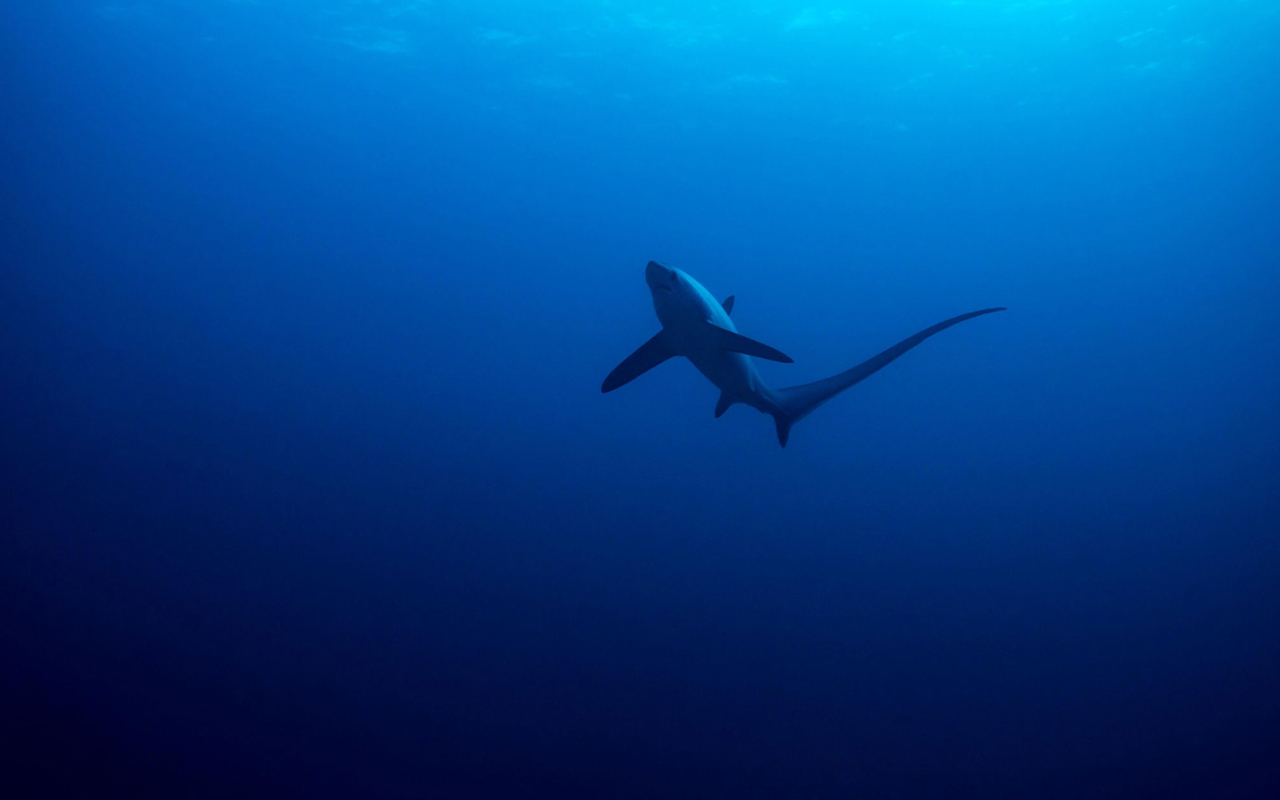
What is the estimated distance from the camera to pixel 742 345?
4422 mm

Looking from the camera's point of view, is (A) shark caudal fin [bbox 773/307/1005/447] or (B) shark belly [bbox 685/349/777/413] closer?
(B) shark belly [bbox 685/349/777/413]

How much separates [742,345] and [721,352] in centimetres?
23

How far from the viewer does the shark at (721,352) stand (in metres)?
4.29

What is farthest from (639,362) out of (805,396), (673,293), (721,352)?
(805,396)

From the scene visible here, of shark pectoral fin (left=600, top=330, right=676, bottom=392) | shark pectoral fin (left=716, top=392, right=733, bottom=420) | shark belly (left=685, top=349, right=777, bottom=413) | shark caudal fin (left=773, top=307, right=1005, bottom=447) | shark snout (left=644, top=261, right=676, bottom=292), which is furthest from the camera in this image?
shark pectoral fin (left=716, top=392, right=733, bottom=420)

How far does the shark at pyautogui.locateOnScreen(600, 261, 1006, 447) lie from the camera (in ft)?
14.1

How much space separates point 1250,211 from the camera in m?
23.9

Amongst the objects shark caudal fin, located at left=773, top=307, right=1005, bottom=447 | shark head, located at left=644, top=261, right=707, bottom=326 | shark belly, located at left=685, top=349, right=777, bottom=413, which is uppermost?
shark head, located at left=644, top=261, right=707, bottom=326

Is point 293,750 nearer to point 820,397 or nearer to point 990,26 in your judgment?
point 820,397

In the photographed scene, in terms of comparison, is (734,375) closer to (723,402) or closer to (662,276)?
(723,402)

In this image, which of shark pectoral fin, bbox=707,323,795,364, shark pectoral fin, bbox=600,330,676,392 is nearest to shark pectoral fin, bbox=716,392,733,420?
shark pectoral fin, bbox=600,330,676,392

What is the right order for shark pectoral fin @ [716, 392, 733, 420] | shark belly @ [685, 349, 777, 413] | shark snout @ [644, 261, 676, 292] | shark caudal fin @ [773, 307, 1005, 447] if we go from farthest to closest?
shark pectoral fin @ [716, 392, 733, 420]
shark caudal fin @ [773, 307, 1005, 447]
shark belly @ [685, 349, 777, 413]
shark snout @ [644, 261, 676, 292]

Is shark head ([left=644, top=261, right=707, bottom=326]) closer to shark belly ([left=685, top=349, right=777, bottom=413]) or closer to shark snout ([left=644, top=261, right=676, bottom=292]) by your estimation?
shark snout ([left=644, top=261, right=676, bottom=292])

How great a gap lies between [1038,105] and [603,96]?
12.6 metres
